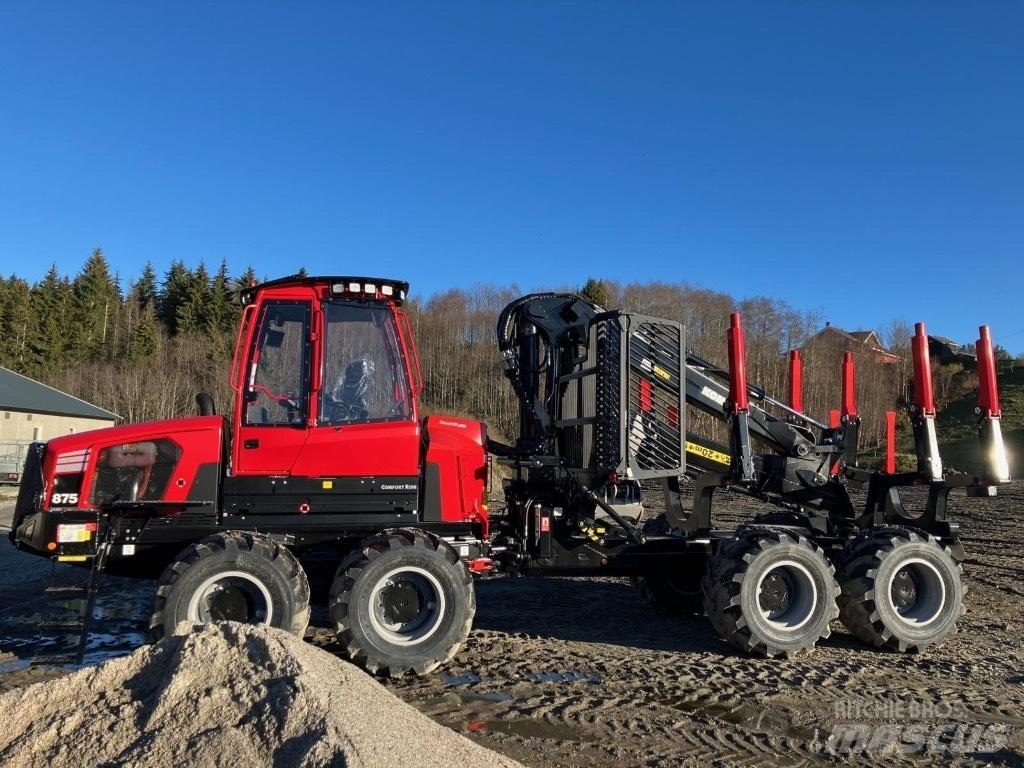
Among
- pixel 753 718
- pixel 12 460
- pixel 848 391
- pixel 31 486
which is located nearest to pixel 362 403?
pixel 31 486

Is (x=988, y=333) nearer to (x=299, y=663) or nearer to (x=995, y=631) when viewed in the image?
(x=995, y=631)

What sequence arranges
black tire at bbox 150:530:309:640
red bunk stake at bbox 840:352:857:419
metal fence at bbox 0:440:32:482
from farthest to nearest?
1. metal fence at bbox 0:440:32:482
2. red bunk stake at bbox 840:352:857:419
3. black tire at bbox 150:530:309:640

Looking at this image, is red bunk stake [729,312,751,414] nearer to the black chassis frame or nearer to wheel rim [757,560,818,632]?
the black chassis frame

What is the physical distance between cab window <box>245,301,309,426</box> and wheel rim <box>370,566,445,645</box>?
5.00 feet

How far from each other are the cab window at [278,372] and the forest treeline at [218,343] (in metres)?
0.58

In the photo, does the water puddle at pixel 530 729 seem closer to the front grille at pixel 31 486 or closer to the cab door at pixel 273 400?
the cab door at pixel 273 400

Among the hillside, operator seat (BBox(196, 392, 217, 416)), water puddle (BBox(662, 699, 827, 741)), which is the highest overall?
the hillside

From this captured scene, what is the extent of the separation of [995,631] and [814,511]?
6.42ft

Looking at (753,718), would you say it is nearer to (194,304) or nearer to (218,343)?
(218,343)

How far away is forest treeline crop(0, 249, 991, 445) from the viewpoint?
2073cm

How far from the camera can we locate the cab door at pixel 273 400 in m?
6.31

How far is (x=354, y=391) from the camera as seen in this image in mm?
6473

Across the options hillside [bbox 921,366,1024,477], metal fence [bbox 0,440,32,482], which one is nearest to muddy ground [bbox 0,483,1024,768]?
metal fence [bbox 0,440,32,482]

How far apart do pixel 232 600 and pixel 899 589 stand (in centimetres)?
578
